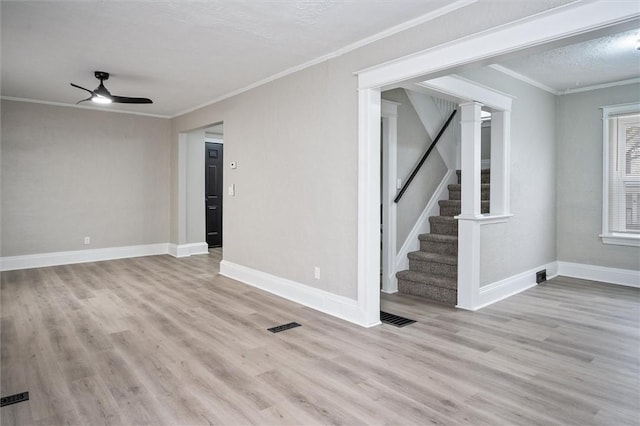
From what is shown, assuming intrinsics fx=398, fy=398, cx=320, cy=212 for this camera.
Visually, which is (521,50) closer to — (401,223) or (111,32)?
(401,223)

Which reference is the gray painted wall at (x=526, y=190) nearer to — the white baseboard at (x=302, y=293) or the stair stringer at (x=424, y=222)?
the stair stringer at (x=424, y=222)

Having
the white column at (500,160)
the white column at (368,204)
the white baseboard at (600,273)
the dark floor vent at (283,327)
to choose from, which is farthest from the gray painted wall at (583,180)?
the dark floor vent at (283,327)

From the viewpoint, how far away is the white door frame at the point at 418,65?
215 cm

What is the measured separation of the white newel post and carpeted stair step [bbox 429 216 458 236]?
2.81ft

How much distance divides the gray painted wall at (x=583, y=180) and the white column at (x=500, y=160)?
1.67 meters

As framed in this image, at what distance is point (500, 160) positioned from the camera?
4.47m

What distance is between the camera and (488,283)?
4285 mm

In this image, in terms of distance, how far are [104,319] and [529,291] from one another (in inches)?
183

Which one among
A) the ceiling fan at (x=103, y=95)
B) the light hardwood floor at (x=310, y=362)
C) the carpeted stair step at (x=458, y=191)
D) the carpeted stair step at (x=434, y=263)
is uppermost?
the ceiling fan at (x=103, y=95)

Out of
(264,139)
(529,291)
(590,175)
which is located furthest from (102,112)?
(590,175)

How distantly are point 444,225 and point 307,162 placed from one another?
2050mm

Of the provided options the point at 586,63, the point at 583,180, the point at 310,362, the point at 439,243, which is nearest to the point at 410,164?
the point at 439,243

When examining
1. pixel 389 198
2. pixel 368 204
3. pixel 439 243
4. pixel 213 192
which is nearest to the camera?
pixel 368 204

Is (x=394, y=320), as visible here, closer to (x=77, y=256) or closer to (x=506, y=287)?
(x=506, y=287)
